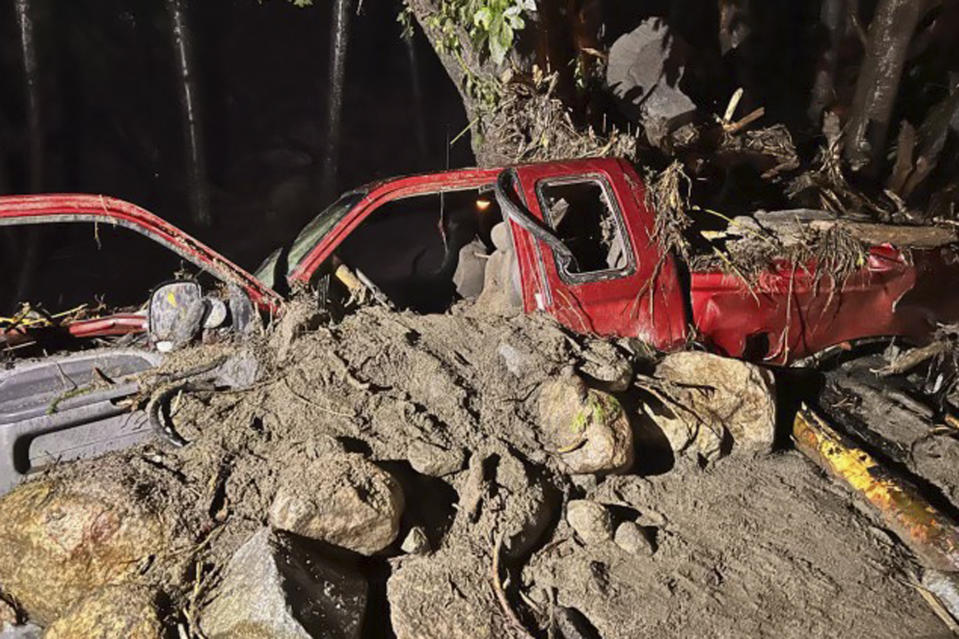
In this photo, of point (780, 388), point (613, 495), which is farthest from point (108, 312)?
point (780, 388)

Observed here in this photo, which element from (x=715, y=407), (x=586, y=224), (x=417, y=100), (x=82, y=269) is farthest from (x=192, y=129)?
(x=715, y=407)

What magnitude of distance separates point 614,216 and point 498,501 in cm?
196

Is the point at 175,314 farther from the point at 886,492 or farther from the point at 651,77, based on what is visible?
the point at 651,77

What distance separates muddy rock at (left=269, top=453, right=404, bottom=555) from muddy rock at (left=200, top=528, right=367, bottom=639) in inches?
3.2

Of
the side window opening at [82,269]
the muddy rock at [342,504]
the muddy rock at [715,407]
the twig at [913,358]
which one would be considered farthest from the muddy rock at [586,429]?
the side window opening at [82,269]

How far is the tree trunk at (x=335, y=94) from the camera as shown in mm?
11055

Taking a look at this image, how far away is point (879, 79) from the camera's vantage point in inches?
274

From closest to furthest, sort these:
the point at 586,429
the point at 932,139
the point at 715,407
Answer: the point at 586,429 < the point at 715,407 < the point at 932,139

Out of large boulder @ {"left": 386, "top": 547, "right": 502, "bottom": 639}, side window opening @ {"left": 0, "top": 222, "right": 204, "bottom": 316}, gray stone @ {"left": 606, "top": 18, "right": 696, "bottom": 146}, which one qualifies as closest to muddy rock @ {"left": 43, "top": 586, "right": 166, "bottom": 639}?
large boulder @ {"left": 386, "top": 547, "right": 502, "bottom": 639}

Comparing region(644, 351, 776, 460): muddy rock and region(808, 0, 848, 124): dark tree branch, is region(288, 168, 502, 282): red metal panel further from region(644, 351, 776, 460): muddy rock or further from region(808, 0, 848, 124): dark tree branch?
region(808, 0, 848, 124): dark tree branch

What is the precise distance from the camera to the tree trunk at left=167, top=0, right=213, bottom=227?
32.7ft

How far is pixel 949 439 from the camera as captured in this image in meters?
4.13

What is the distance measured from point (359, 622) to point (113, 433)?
5.21 feet

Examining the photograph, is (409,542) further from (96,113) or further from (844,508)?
(96,113)
